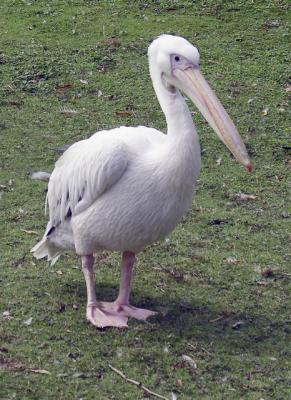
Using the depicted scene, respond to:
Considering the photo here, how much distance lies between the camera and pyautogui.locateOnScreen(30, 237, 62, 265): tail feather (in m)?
5.50

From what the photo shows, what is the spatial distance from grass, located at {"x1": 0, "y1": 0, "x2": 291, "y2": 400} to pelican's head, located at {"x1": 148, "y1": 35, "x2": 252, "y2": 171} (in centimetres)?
106

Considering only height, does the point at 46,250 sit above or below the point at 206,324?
above

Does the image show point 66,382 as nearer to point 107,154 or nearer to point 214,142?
point 107,154

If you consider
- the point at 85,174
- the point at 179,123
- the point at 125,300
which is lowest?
the point at 125,300

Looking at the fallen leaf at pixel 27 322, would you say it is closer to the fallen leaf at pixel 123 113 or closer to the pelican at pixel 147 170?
the pelican at pixel 147 170

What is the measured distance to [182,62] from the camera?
15.8ft

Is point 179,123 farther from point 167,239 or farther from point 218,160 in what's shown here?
point 218,160

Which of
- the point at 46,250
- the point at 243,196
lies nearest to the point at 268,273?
the point at 243,196

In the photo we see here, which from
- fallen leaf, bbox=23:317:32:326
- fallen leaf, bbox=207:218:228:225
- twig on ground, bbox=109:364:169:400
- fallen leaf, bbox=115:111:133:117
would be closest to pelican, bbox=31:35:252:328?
fallen leaf, bbox=23:317:32:326

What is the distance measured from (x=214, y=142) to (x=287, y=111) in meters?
1.02

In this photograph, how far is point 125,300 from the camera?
5.25 m

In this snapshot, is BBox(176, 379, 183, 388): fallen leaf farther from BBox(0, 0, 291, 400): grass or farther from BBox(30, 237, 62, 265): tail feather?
BBox(30, 237, 62, 265): tail feather

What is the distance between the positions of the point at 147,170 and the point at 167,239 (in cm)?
147

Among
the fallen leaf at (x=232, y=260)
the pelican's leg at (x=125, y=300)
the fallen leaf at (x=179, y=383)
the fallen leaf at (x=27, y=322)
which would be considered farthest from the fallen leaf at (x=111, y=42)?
the fallen leaf at (x=179, y=383)
